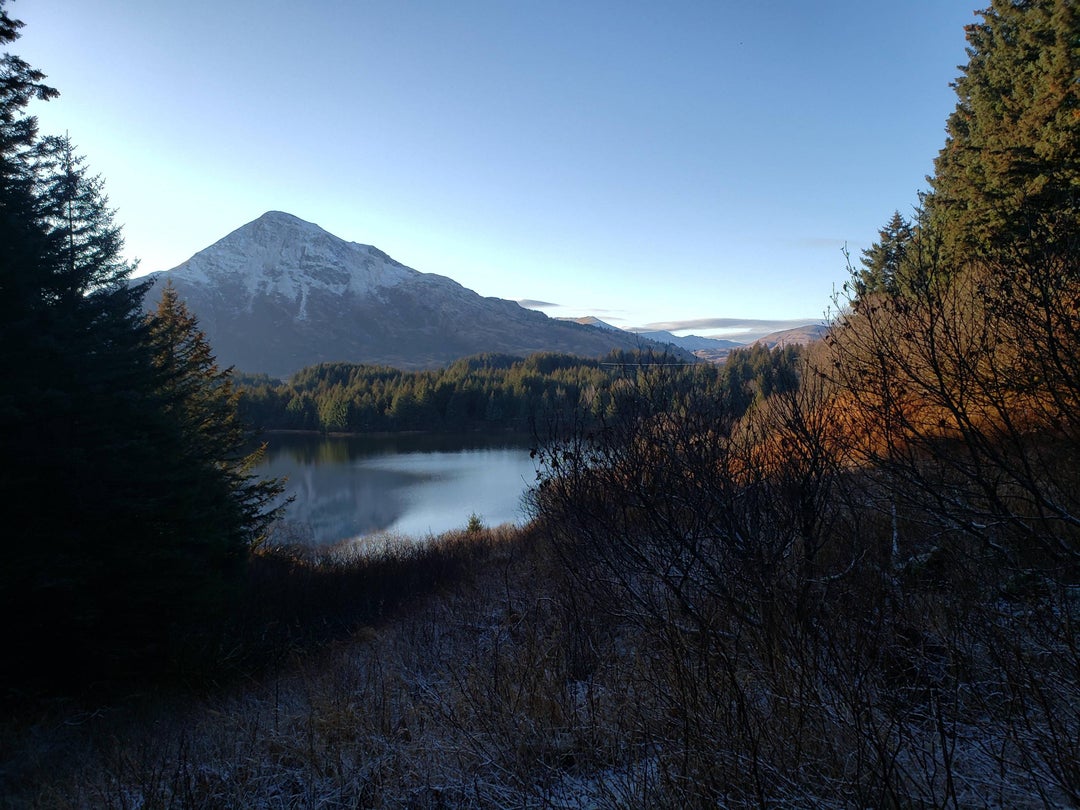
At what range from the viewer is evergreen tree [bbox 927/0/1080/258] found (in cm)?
1177

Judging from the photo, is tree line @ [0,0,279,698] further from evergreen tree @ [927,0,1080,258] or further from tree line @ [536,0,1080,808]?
evergreen tree @ [927,0,1080,258]

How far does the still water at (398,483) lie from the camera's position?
29.1 metres

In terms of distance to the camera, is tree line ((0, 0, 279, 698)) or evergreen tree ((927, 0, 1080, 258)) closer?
tree line ((0, 0, 279, 698))

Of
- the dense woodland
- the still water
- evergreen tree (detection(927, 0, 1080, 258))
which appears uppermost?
evergreen tree (detection(927, 0, 1080, 258))

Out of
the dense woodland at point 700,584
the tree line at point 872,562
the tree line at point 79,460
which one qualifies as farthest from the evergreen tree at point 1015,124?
the tree line at point 79,460

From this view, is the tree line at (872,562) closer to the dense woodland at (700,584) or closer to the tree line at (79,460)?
the dense woodland at (700,584)

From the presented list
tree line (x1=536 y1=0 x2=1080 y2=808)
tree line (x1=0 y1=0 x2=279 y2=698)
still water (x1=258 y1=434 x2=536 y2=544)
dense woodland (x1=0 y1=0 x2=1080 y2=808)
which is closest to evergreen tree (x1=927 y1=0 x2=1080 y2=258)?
dense woodland (x1=0 y1=0 x2=1080 y2=808)

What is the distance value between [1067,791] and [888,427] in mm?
2313

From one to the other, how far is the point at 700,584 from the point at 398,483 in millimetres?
36902

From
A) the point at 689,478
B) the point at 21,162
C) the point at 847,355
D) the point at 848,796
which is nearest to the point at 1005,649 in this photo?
the point at 848,796

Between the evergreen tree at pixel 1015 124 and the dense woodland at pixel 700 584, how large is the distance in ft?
0.44

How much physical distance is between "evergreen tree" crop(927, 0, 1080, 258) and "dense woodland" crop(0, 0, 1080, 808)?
0.44 feet

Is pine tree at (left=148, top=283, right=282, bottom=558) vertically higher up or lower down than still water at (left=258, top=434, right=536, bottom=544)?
higher up

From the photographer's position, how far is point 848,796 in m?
2.37
